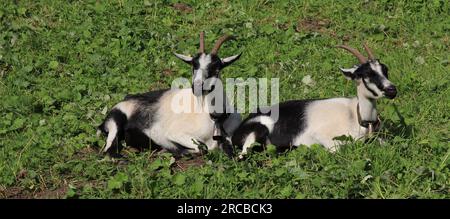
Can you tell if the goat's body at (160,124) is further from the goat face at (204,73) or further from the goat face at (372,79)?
the goat face at (372,79)

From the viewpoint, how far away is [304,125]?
8227 mm

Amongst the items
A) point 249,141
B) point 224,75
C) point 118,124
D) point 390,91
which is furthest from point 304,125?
point 224,75

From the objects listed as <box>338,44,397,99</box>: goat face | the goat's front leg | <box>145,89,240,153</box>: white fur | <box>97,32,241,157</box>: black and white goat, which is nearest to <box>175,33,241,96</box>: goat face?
<box>97,32,241,157</box>: black and white goat

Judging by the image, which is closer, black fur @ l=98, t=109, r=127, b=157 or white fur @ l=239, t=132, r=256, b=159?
white fur @ l=239, t=132, r=256, b=159

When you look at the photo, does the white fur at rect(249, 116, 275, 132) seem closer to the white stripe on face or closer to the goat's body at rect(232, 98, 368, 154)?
the goat's body at rect(232, 98, 368, 154)

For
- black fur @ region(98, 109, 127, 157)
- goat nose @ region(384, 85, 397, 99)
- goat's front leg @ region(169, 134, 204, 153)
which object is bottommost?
goat's front leg @ region(169, 134, 204, 153)

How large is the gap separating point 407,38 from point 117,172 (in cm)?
556

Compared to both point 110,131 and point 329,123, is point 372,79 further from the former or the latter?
point 110,131

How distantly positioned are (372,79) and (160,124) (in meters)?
2.33

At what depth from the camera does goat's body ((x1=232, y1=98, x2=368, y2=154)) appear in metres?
8.05

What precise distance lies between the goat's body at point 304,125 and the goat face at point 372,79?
31cm

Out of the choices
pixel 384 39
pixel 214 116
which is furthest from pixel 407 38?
pixel 214 116

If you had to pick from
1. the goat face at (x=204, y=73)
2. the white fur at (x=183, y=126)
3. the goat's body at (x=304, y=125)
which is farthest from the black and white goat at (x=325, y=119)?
the goat face at (x=204, y=73)

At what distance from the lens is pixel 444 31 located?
458 inches
